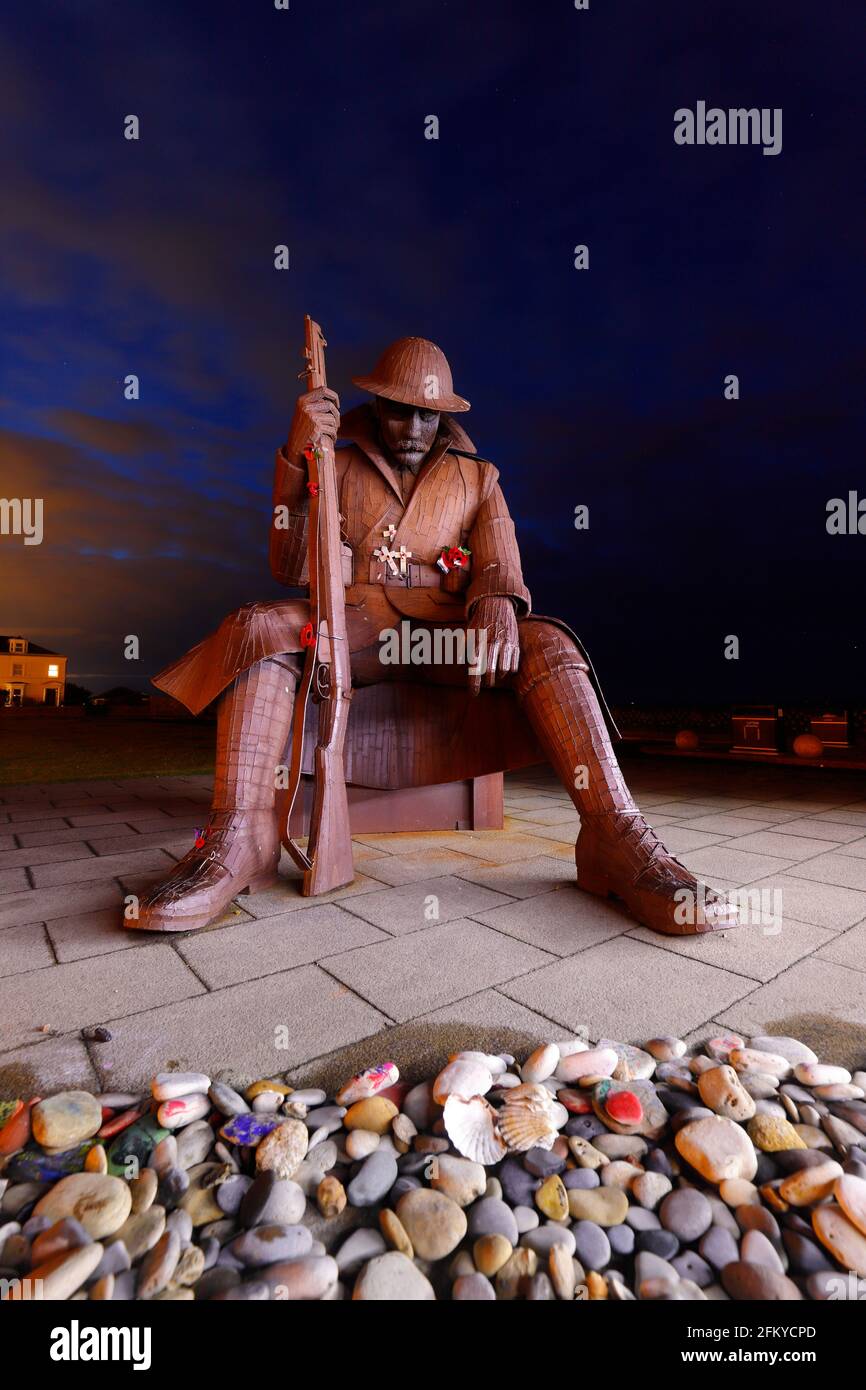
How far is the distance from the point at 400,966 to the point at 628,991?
2.11ft

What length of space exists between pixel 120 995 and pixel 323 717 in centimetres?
122

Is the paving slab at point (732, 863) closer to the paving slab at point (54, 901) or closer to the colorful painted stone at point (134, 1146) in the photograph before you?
the colorful painted stone at point (134, 1146)

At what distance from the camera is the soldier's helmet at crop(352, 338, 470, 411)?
116 inches

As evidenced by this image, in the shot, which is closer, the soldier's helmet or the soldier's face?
the soldier's helmet

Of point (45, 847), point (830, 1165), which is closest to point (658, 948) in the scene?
point (830, 1165)

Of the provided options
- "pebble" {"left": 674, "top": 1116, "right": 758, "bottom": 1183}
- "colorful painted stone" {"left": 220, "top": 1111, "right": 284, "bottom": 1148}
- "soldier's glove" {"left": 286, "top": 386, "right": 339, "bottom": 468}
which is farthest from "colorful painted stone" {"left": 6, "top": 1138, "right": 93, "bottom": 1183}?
"soldier's glove" {"left": 286, "top": 386, "right": 339, "bottom": 468}

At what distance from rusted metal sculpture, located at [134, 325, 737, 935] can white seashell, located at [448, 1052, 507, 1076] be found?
0.99 m

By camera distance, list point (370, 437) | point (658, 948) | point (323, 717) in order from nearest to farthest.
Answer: point (658, 948), point (323, 717), point (370, 437)

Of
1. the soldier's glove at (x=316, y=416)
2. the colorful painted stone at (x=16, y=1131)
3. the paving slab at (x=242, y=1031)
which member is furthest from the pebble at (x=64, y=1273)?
the soldier's glove at (x=316, y=416)

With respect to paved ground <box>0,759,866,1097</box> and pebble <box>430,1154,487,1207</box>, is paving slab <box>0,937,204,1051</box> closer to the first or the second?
paved ground <box>0,759,866,1097</box>

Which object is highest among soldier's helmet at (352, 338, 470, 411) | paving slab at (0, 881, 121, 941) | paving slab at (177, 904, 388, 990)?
soldier's helmet at (352, 338, 470, 411)

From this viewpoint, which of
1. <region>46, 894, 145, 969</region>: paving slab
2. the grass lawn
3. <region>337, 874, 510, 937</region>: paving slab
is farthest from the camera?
the grass lawn
